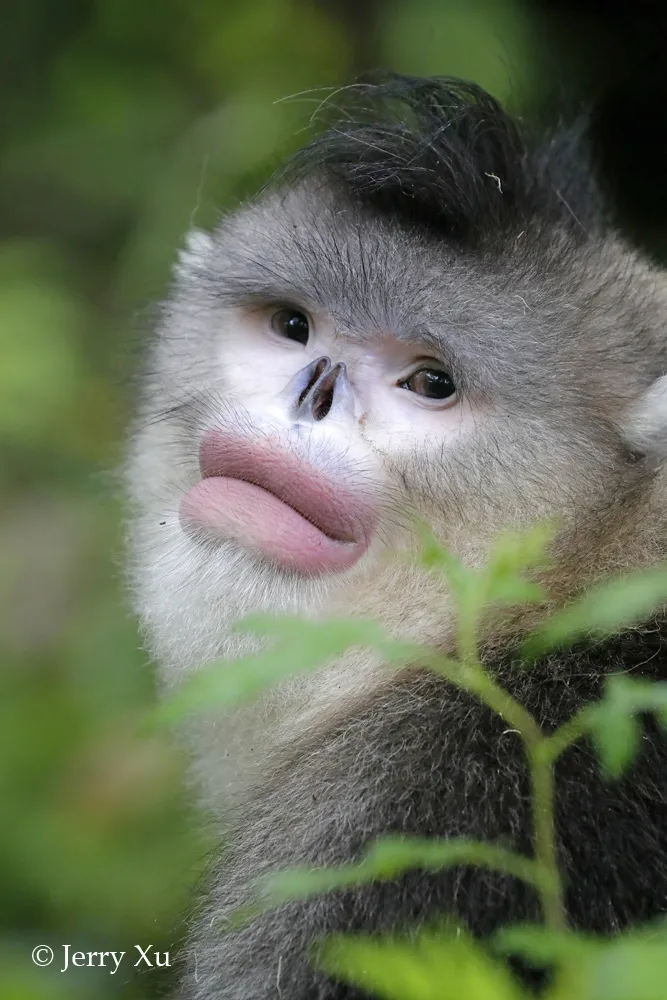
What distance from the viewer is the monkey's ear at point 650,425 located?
2863 millimetres

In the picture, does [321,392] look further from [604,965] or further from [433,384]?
[604,965]

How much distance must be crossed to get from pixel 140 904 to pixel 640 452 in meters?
2.41

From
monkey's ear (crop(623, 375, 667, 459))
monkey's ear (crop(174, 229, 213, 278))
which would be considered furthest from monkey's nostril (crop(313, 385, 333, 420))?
monkey's ear (crop(174, 229, 213, 278))

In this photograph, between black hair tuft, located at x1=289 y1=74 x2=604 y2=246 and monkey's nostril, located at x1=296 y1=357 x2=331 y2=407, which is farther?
black hair tuft, located at x1=289 y1=74 x2=604 y2=246

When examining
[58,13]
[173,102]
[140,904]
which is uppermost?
[58,13]

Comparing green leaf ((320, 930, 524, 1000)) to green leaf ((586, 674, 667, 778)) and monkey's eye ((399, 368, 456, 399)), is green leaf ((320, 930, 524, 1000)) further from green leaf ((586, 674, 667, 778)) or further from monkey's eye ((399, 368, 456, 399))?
monkey's eye ((399, 368, 456, 399))

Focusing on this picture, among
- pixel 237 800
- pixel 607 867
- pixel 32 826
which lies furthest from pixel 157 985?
pixel 607 867

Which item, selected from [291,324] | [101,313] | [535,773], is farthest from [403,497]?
[101,313]

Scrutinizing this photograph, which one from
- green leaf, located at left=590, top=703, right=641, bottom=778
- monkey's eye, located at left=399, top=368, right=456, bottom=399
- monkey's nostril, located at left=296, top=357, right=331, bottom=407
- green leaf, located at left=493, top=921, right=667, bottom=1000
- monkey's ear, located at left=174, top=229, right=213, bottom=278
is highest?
monkey's ear, located at left=174, top=229, right=213, bottom=278

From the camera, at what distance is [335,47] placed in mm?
6641

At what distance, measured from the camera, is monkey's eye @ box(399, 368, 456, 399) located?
2.98 m

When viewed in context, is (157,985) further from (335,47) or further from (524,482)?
(335,47)

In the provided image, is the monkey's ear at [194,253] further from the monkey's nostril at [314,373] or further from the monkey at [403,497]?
the monkey's nostril at [314,373]

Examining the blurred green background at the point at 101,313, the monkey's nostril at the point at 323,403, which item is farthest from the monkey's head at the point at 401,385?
the blurred green background at the point at 101,313
